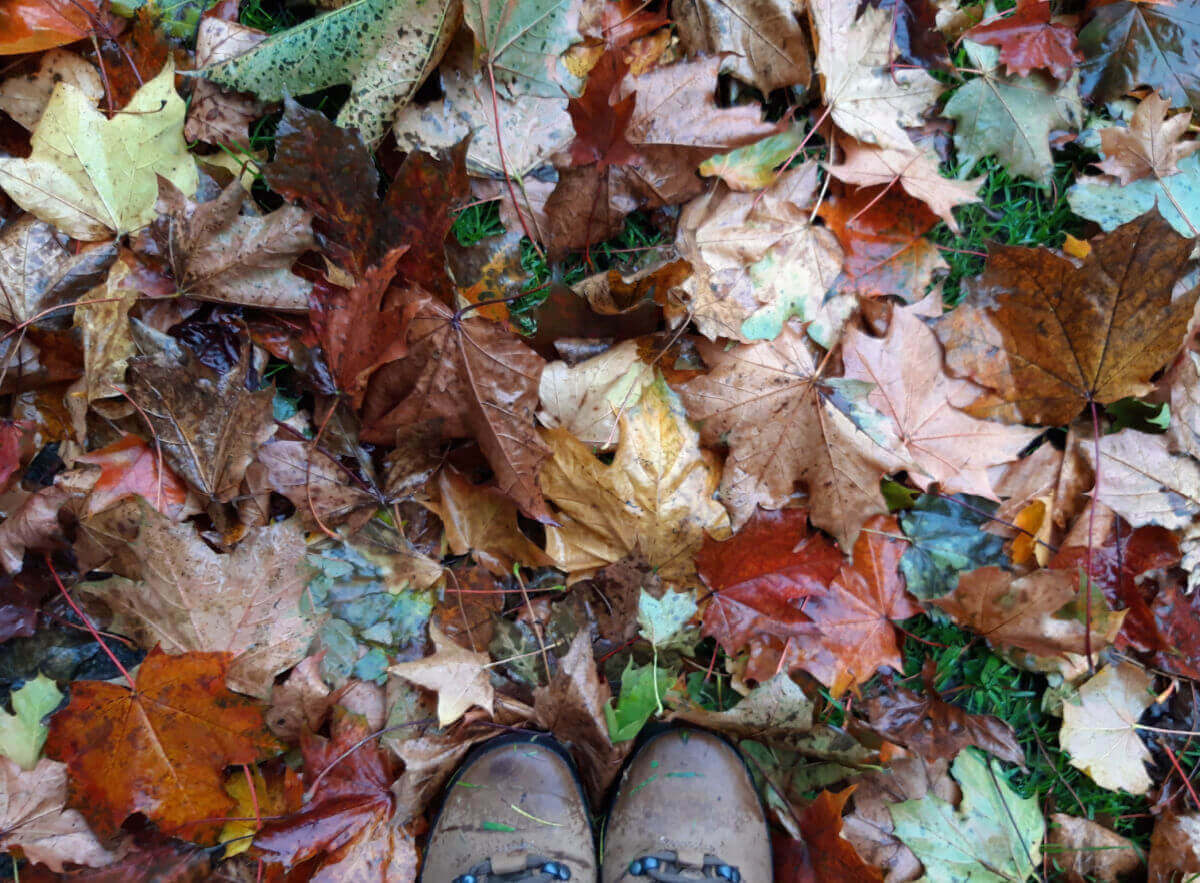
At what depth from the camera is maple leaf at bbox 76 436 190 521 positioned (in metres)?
1.41

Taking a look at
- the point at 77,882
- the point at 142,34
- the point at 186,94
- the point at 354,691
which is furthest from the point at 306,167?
the point at 77,882

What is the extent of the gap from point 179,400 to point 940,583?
158 cm

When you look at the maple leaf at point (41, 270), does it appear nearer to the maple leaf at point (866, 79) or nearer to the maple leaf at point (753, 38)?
the maple leaf at point (753, 38)

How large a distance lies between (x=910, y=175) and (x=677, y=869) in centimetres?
153

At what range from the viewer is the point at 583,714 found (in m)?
1.45

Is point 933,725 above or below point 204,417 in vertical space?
below

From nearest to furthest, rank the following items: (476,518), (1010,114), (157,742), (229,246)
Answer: (157,742), (229,246), (476,518), (1010,114)

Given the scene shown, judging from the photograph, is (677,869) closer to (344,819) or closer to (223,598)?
(344,819)

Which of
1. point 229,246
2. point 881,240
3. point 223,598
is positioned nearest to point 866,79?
point 881,240

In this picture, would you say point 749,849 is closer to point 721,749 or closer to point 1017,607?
point 721,749

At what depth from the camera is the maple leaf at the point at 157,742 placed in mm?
1279

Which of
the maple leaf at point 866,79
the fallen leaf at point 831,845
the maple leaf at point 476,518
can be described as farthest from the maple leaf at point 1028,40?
the fallen leaf at point 831,845

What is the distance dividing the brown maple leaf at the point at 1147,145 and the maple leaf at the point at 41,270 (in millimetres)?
2143

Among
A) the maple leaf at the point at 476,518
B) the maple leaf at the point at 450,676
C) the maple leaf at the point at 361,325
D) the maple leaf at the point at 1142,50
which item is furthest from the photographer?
the maple leaf at the point at 1142,50
